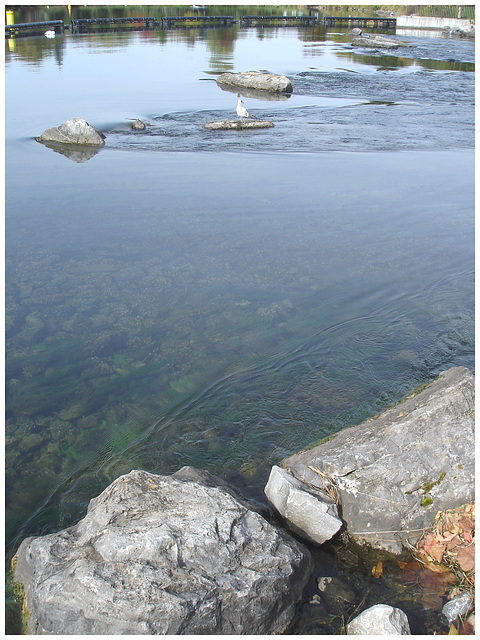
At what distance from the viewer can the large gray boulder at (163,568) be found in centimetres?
378

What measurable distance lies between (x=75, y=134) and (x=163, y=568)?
Answer: 1691 cm

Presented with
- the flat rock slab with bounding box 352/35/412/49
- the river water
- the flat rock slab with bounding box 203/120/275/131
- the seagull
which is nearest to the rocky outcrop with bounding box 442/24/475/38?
the flat rock slab with bounding box 352/35/412/49

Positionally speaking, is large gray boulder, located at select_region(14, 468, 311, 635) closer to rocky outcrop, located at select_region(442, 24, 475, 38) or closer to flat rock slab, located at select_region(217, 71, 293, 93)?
flat rock slab, located at select_region(217, 71, 293, 93)

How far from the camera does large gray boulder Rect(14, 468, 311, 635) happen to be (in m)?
3.78

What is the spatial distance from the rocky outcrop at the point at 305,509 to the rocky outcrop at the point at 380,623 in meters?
0.82

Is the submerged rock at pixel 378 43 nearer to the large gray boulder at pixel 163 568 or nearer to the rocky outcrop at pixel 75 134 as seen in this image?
the rocky outcrop at pixel 75 134

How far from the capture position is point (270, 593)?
13.5 feet

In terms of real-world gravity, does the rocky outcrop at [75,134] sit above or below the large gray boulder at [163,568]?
above

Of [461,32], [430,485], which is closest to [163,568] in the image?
[430,485]

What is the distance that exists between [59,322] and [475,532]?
6429 mm

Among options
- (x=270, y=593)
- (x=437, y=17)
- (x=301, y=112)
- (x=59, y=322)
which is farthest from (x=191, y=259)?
(x=437, y=17)

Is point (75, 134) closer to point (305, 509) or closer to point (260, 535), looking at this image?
point (305, 509)

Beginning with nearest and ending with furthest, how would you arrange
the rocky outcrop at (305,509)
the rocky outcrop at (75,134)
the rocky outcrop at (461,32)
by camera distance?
1. the rocky outcrop at (305,509)
2. the rocky outcrop at (75,134)
3. the rocky outcrop at (461,32)

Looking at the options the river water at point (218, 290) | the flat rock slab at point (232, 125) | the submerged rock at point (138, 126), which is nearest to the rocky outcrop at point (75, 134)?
the river water at point (218, 290)
